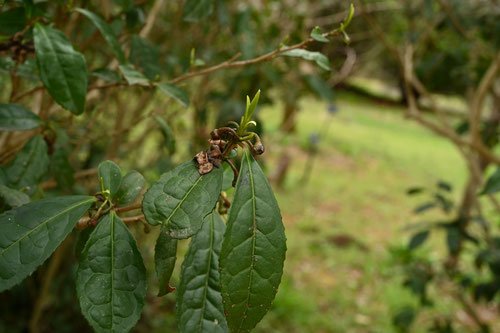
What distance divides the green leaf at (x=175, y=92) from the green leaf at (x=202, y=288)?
0.28 meters

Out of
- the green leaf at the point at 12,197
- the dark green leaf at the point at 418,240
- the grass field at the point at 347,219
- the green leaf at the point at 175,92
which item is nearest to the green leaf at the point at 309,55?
the green leaf at the point at 175,92

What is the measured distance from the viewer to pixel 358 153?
8344mm

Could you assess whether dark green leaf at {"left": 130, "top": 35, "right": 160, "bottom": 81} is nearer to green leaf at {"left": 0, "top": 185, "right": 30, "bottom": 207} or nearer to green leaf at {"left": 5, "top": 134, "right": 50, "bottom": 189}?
green leaf at {"left": 5, "top": 134, "right": 50, "bottom": 189}

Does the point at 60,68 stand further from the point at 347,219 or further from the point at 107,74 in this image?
the point at 347,219

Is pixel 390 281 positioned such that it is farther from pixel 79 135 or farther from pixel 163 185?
pixel 163 185

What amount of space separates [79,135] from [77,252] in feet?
3.65

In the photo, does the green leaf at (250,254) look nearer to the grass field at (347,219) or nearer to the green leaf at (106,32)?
the green leaf at (106,32)

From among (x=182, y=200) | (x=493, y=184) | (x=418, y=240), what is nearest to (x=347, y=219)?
(x=418, y=240)

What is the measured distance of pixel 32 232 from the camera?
1.88 ft

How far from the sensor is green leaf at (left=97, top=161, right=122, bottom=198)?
0.65 metres

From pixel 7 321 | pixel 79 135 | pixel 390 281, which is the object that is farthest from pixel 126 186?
pixel 390 281

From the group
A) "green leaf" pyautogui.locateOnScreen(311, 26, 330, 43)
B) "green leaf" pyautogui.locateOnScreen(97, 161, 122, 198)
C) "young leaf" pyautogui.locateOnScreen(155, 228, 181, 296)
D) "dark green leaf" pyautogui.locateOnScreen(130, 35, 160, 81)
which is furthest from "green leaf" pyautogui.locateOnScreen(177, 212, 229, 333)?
"dark green leaf" pyautogui.locateOnScreen(130, 35, 160, 81)

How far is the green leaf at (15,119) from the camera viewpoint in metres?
0.78

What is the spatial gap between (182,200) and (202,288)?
169mm
